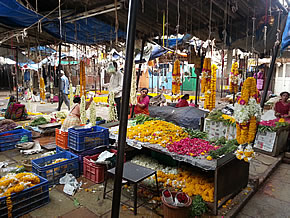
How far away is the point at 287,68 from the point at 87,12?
20202mm

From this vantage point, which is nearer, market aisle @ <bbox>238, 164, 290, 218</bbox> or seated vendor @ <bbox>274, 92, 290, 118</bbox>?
market aisle @ <bbox>238, 164, 290, 218</bbox>

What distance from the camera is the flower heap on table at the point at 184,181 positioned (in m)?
3.63

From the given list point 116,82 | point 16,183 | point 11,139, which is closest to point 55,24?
point 116,82

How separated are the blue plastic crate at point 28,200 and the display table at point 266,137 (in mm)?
5245

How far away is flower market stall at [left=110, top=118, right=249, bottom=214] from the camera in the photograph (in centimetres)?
336

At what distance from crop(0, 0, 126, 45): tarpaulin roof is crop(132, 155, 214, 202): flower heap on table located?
4.50 meters

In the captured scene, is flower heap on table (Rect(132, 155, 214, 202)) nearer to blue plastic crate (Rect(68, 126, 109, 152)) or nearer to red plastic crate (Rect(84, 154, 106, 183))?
red plastic crate (Rect(84, 154, 106, 183))

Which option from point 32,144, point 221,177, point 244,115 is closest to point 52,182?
point 32,144

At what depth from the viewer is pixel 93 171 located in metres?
4.21

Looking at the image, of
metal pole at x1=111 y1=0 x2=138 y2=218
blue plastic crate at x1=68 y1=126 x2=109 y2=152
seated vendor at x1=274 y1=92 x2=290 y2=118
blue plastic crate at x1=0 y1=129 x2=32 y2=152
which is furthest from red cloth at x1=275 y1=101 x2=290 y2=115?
blue plastic crate at x1=0 y1=129 x2=32 y2=152

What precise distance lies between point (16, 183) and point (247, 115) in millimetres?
3956

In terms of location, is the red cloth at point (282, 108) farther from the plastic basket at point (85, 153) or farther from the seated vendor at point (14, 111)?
the seated vendor at point (14, 111)

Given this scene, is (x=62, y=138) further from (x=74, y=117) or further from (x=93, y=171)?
(x=93, y=171)

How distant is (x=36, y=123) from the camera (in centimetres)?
811
